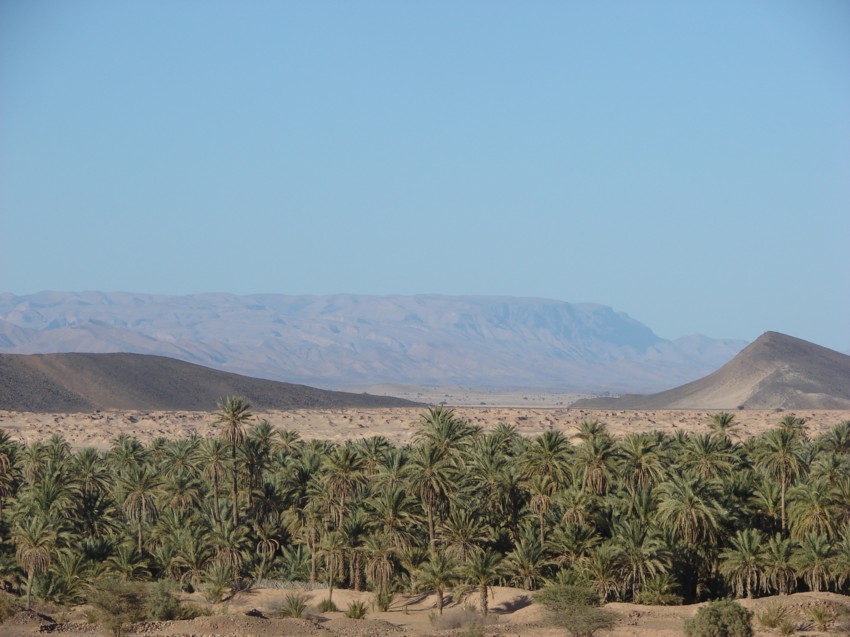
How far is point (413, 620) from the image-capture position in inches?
2276

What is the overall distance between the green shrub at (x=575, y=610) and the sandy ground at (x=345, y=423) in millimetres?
80807

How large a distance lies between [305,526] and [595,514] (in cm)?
1594

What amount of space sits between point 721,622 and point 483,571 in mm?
12423

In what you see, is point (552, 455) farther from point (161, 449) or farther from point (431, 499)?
point (161, 449)

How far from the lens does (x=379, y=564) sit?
6234cm

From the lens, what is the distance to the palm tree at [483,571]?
5719 cm

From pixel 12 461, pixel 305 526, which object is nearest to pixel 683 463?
pixel 305 526

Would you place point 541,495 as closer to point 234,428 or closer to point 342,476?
point 342,476

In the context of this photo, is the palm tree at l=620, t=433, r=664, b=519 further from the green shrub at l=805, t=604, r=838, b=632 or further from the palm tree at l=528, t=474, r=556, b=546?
the green shrub at l=805, t=604, r=838, b=632

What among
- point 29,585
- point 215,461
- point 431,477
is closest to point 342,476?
point 431,477

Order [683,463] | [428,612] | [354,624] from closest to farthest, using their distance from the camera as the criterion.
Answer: [354,624] < [428,612] < [683,463]

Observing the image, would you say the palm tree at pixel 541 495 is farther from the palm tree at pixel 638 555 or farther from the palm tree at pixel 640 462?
the palm tree at pixel 638 555

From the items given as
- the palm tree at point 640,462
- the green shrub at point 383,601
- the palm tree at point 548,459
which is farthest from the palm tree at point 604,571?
the green shrub at point 383,601

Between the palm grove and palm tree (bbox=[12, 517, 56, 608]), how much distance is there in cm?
10
